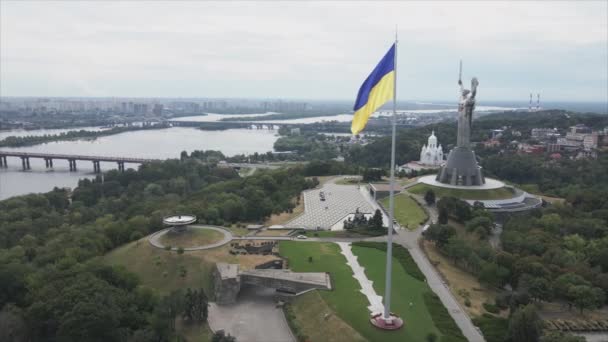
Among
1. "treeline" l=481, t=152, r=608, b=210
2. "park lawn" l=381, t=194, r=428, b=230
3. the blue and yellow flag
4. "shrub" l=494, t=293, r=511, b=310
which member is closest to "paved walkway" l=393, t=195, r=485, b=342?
"park lawn" l=381, t=194, r=428, b=230

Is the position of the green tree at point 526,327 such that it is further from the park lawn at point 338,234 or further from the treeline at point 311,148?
the treeline at point 311,148

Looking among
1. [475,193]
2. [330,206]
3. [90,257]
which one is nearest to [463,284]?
[475,193]

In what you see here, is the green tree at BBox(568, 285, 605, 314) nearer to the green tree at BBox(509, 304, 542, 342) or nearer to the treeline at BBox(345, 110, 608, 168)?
the green tree at BBox(509, 304, 542, 342)

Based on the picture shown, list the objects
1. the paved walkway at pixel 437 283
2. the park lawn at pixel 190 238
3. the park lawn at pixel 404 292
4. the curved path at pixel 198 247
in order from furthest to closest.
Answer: the park lawn at pixel 190 238
the curved path at pixel 198 247
the paved walkway at pixel 437 283
the park lawn at pixel 404 292

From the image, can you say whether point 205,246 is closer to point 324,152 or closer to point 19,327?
point 19,327

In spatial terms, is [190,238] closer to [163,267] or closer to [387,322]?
[163,267]

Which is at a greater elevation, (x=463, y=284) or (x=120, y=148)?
(x=120, y=148)

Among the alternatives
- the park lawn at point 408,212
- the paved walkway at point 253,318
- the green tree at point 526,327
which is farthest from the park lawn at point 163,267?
the park lawn at point 408,212

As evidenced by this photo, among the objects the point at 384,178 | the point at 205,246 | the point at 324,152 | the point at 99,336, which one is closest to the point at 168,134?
the point at 324,152
